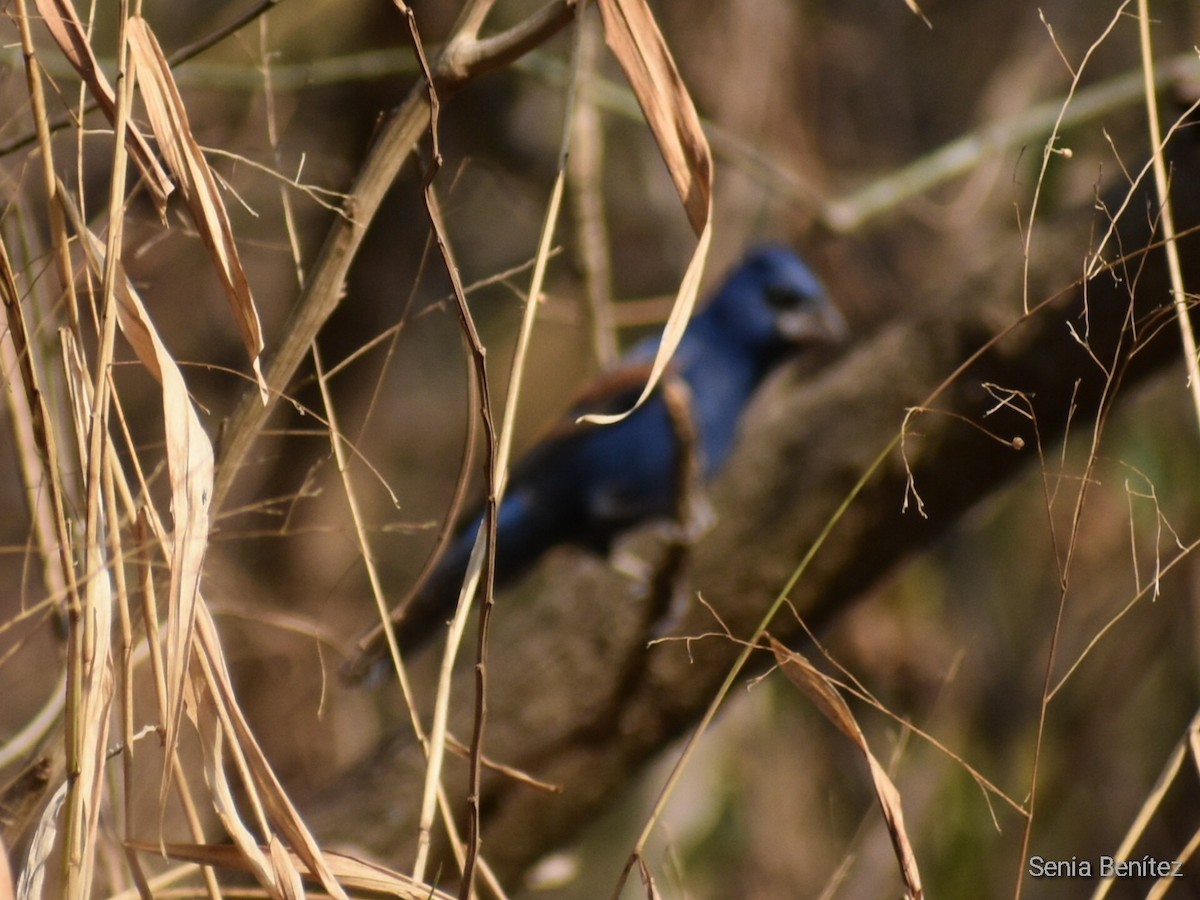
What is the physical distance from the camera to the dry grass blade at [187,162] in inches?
44.1

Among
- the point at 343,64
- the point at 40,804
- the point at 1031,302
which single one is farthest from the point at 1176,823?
the point at 40,804

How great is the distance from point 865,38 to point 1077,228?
380cm

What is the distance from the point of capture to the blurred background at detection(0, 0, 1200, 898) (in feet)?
16.7

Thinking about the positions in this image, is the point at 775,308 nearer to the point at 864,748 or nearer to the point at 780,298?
the point at 780,298

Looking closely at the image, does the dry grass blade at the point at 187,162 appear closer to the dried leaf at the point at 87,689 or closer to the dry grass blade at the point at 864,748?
the dried leaf at the point at 87,689

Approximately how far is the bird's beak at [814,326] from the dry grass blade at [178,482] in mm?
3804

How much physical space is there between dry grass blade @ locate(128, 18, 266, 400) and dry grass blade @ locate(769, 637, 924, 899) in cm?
53

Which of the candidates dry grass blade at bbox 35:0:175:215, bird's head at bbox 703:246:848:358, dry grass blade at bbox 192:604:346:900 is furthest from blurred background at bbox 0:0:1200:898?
dry grass blade at bbox 192:604:346:900

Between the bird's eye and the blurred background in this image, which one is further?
the blurred background

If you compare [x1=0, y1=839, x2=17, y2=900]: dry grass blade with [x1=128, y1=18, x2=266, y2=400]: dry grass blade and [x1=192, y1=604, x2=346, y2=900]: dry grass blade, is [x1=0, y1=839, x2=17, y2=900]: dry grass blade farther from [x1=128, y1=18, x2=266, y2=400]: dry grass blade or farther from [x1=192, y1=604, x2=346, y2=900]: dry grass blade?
[x1=128, y1=18, x2=266, y2=400]: dry grass blade

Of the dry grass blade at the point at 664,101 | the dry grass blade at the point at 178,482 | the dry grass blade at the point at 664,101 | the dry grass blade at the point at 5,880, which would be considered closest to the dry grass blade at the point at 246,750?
the dry grass blade at the point at 178,482

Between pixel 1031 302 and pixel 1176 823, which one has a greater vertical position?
pixel 1031 302

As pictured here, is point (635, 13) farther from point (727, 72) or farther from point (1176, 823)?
point (1176, 823)

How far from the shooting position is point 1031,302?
2836 millimetres
